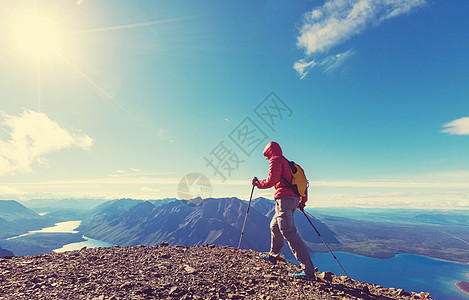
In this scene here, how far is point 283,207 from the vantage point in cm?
771

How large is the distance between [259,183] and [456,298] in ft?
776

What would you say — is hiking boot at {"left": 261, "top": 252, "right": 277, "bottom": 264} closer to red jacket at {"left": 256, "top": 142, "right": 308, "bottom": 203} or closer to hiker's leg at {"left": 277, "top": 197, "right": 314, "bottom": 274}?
hiker's leg at {"left": 277, "top": 197, "right": 314, "bottom": 274}

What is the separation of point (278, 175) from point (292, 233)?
218cm

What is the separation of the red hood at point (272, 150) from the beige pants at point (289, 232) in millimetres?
1800

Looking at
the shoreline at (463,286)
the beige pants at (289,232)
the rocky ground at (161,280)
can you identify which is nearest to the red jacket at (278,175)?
the beige pants at (289,232)

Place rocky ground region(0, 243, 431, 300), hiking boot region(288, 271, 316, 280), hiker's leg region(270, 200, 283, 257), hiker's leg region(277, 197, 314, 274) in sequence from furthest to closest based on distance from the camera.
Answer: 1. hiker's leg region(270, 200, 283, 257)
2. hiker's leg region(277, 197, 314, 274)
3. hiking boot region(288, 271, 316, 280)
4. rocky ground region(0, 243, 431, 300)

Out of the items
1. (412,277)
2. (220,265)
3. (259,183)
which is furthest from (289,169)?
(412,277)

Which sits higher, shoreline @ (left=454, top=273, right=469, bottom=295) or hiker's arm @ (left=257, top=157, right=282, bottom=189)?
hiker's arm @ (left=257, top=157, right=282, bottom=189)

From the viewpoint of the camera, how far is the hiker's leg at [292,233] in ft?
23.0

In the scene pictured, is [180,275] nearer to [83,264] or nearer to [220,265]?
[220,265]

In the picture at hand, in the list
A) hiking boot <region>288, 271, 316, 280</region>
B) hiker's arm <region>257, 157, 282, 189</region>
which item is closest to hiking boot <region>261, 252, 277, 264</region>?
hiking boot <region>288, 271, 316, 280</region>

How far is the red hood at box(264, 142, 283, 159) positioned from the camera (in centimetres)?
823

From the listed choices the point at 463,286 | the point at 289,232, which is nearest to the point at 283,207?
the point at 289,232

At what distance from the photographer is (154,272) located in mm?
6434
